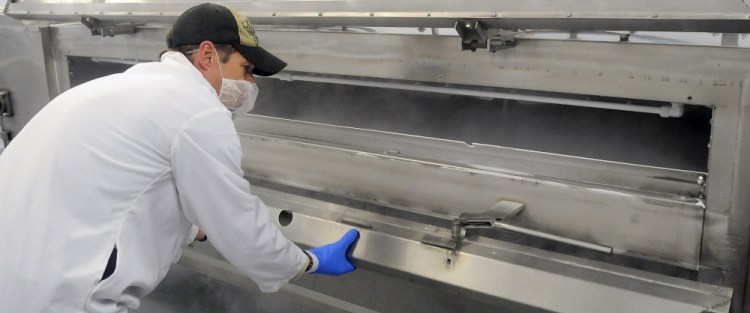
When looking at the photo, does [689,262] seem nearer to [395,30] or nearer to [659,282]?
[659,282]

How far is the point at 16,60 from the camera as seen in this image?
228cm

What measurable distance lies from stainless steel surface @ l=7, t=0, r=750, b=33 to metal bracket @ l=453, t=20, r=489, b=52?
0.06 ft

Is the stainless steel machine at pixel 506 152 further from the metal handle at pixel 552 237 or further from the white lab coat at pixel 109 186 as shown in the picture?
the white lab coat at pixel 109 186

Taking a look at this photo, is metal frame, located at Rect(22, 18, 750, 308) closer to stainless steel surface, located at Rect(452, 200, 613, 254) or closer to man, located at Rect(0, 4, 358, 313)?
stainless steel surface, located at Rect(452, 200, 613, 254)

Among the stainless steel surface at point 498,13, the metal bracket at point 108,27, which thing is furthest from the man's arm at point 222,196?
the metal bracket at point 108,27

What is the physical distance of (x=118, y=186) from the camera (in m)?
1.02

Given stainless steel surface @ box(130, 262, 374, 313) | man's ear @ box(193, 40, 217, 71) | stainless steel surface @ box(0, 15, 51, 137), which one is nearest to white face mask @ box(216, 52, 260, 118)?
man's ear @ box(193, 40, 217, 71)

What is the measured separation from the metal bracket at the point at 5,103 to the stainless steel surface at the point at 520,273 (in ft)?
4.92

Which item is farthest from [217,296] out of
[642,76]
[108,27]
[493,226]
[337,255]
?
[642,76]

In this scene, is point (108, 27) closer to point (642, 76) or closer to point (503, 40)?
point (503, 40)

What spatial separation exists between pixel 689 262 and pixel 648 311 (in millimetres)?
152

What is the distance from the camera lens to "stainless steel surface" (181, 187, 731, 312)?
3.42 ft

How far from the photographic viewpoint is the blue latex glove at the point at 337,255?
1.29 metres

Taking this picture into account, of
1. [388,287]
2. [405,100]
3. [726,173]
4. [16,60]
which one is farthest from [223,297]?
[726,173]
